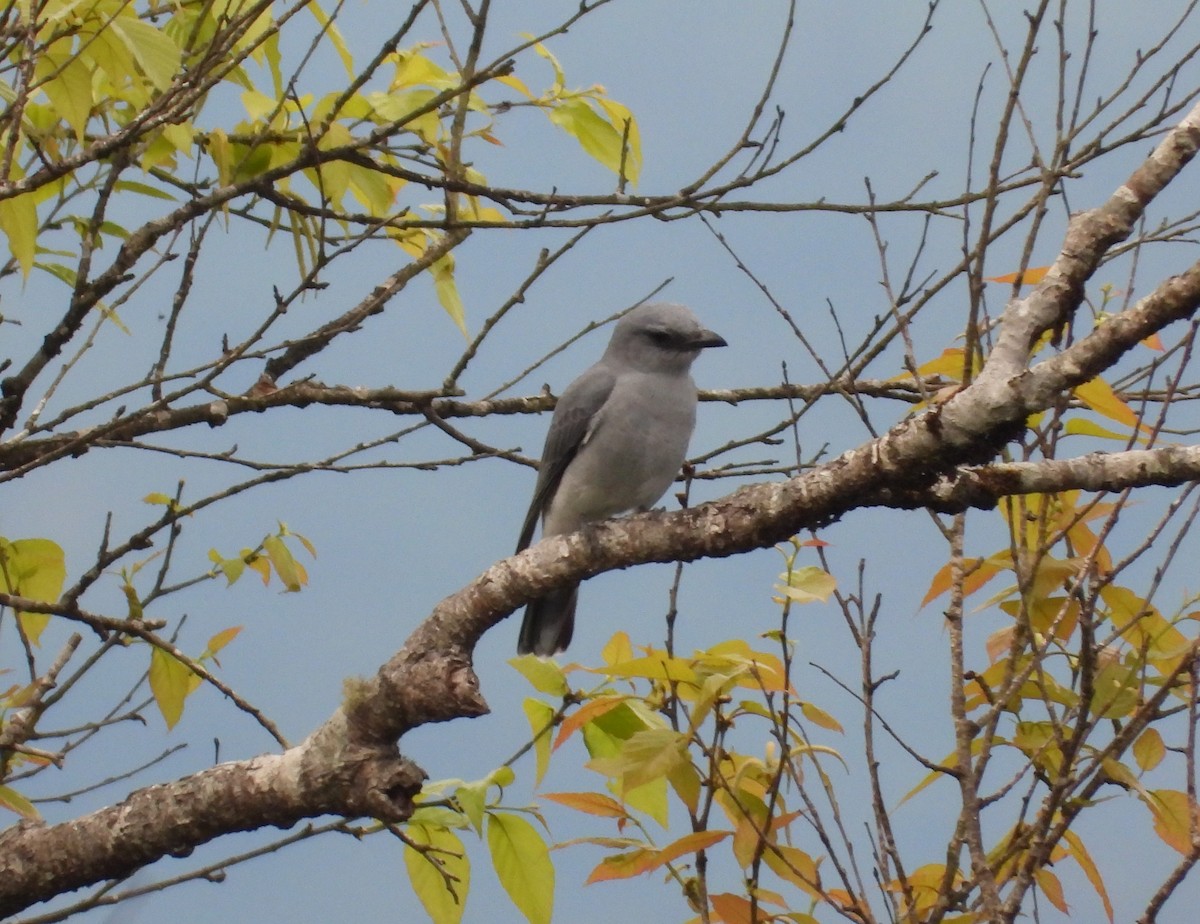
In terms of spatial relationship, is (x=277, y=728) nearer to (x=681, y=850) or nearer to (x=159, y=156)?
(x=681, y=850)

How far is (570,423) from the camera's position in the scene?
5391 mm

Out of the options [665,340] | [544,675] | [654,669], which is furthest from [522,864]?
[665,340]

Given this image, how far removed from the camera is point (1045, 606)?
10.6 ft

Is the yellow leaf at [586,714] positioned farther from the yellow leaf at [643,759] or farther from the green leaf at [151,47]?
the green leaf at [151,47]

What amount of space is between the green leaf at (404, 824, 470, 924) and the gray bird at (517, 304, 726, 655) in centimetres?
180

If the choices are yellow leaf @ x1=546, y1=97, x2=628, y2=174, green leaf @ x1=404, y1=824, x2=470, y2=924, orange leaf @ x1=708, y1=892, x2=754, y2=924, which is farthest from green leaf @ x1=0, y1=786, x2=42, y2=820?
yellow leaf @ x1=546, y1=97, x2=628, y2=174

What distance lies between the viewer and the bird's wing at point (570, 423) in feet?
17.6

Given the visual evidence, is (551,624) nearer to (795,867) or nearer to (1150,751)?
(795,867)

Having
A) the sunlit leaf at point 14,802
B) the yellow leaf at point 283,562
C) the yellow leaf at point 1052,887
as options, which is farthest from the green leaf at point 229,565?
the yellow leaf at point 1052,887

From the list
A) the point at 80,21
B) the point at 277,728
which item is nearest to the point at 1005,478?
the point at 277,728

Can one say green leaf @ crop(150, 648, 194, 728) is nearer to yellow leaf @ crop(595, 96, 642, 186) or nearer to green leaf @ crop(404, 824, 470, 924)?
green leaf @ crop(404, 824, 470, 924)

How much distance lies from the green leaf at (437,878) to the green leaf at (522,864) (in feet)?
0.69

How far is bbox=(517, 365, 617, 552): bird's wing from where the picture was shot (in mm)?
5379

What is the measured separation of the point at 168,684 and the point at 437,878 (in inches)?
41.1
